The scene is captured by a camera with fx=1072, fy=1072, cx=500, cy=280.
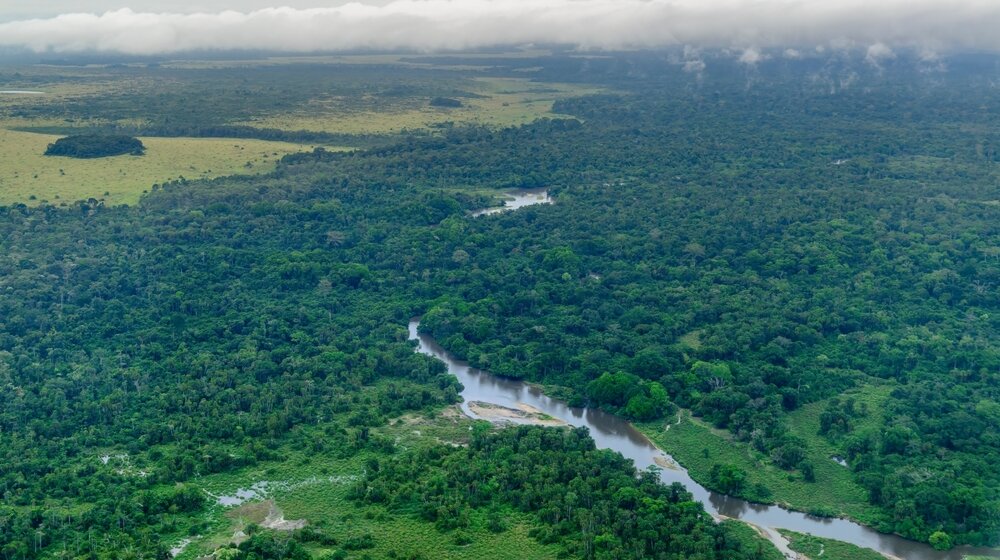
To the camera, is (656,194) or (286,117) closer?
(656,194)

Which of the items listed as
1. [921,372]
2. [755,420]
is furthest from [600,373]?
[921,372]

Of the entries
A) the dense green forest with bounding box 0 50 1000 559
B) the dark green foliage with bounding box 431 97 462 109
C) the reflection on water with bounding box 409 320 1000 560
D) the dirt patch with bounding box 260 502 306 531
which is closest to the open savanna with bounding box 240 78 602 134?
the dark green foliage with bounding box 431 97 462 109

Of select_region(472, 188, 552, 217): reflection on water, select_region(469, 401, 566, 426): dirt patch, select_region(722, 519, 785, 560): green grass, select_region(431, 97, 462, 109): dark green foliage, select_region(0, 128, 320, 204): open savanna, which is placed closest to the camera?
select_region(722, 519, 785, 560): green grass

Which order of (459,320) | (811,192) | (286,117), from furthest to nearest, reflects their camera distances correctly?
1. (286,117)
2. (811,192)
3. (459,320)

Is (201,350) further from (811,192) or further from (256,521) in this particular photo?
(811,192)

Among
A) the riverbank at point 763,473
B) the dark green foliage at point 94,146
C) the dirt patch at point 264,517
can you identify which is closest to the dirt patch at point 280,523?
the dirt patch at point 264,517

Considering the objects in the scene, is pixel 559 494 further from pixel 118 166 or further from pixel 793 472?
pixel 118 166

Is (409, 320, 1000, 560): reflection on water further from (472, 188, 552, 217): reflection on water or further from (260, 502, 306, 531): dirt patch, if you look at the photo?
(472, 188, 552, 217): reflection on water
